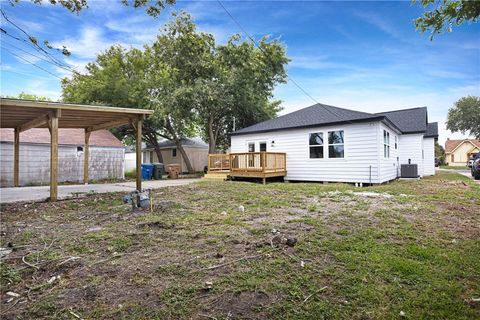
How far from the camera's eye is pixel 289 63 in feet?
63.8

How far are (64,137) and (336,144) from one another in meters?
13.2

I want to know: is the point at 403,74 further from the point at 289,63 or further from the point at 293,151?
the point at 289,63

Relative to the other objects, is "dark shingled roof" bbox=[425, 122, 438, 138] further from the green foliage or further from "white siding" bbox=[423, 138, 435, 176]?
the green foliage

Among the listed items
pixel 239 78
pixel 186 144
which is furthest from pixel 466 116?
pixel 186 144

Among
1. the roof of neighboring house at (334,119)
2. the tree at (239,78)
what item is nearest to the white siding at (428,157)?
the roof of neighboring house at (334,119)

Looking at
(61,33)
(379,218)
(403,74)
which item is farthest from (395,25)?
(61,33)

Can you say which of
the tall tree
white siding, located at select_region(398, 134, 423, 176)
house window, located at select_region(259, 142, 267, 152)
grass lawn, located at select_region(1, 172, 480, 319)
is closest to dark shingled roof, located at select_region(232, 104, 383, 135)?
house window, located at select_region(259, 142, 267, 152)

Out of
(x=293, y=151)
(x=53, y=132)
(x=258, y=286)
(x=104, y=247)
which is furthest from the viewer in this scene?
(x=293, y=151)

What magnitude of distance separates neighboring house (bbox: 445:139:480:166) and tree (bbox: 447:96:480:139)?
28.7 feet

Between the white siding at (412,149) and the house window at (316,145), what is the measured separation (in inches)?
285

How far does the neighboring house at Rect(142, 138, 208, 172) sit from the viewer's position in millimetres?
24672

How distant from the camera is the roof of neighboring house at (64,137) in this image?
1239cm

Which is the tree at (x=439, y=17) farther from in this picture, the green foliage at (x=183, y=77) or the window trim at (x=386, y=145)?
the green foliage at (x=183, y=77)

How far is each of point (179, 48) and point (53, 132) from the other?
13172mm
